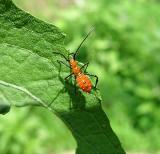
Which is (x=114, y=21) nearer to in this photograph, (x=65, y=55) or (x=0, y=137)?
(x=0, y=137)

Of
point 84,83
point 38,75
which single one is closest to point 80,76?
point 84,83

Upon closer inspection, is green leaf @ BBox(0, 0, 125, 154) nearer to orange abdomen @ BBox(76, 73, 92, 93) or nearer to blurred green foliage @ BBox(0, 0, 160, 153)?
orange abdomen @ BBox(76, 73, 92, 93)

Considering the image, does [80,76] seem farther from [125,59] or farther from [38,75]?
Answer: [125,59]

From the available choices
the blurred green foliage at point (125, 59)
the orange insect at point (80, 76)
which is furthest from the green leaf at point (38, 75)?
the blurred green foliage at point (125, 59)

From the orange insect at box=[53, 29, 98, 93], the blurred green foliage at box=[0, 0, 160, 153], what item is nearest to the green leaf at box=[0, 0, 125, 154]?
the orange insect at box=[53, 29, 98, 93]

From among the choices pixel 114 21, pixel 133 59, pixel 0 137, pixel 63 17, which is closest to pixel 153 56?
pixel 133 59

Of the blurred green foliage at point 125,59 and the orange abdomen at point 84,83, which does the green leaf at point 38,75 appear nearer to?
the orange abdomen at point 84,83
